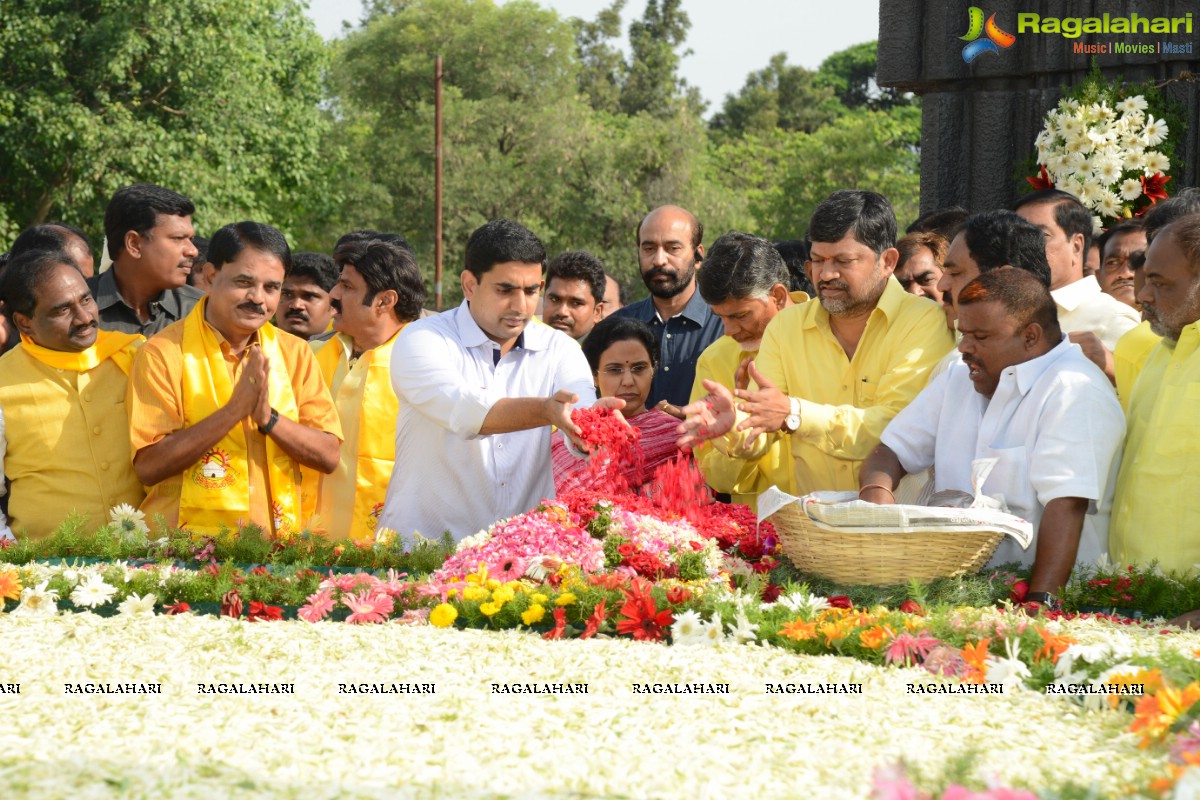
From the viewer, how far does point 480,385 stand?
4.80m

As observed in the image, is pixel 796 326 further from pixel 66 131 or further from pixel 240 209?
pixel 240 209

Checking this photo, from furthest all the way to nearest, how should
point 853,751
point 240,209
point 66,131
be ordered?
point 240,209 < point 66,131 < point 853,751

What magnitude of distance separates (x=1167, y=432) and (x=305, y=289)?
4.23 meters

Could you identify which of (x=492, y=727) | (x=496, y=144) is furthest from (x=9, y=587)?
(x=496, y=144)

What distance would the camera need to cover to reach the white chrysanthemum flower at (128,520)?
4.43 metres

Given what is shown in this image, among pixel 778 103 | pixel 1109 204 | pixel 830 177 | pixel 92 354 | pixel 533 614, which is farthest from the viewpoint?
pixel 778 103

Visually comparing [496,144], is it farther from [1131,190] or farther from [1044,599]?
[1044,599]

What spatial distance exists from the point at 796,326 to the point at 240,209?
2265 centimetres

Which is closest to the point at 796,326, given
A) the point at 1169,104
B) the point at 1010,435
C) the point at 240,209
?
the point at 1010,435

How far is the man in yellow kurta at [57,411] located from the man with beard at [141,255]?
82 centimetres

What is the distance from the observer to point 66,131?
71.6 feet

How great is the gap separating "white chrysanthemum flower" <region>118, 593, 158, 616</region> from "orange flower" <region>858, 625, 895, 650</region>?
6.78ft

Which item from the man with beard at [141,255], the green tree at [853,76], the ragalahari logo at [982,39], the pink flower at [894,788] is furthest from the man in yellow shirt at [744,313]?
the green tree at [853,76]

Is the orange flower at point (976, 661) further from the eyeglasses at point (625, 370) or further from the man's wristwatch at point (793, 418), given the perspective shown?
the eyeglasses at point (625, 370)
